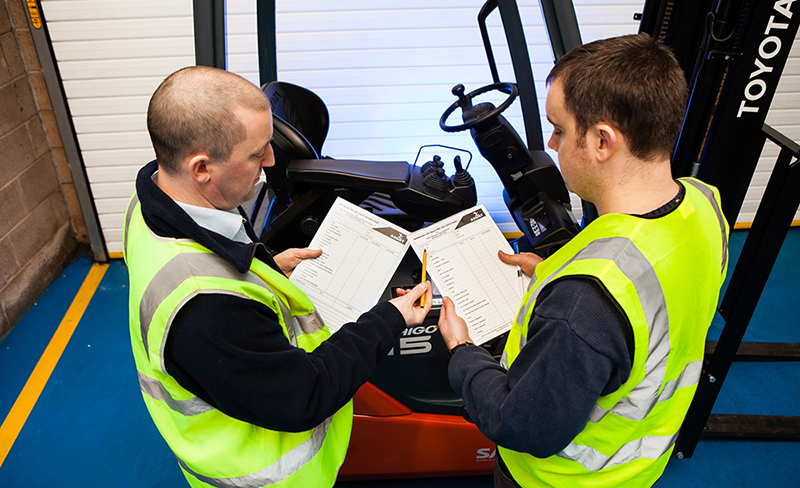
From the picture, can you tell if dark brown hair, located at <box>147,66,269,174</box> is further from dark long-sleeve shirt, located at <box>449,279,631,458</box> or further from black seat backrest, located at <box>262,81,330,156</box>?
black seat backrest, located at <box>262,81,330,156</box>

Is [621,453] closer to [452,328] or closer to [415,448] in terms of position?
[452,328]

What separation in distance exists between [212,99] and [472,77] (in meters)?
3.57

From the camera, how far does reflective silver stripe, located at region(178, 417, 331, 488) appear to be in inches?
61.7

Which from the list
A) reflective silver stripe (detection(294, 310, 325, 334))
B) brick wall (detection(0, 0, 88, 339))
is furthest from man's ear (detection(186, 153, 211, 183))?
brick wall (detection(0, 0, 88, 339))

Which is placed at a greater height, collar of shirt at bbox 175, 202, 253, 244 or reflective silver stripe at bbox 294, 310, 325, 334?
collar of shirt at bbox 175, 202, 253, 244

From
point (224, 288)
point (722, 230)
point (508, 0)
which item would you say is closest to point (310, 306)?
point (224, 288)

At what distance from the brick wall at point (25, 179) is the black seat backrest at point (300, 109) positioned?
8.31 ft

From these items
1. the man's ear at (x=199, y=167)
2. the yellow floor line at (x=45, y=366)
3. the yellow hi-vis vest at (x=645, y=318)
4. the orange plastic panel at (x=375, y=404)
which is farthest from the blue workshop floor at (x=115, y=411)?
the man's ear at (x=199, y=167)

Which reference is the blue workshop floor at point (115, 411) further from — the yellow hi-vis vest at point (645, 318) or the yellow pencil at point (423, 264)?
the yellow hi-vis vest at point (645, 318)

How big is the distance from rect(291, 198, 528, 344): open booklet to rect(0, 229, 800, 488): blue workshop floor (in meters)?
1.33

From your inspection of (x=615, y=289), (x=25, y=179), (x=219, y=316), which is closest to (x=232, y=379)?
(x=219, y=316)

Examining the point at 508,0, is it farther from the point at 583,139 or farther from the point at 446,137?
the point at 446,137

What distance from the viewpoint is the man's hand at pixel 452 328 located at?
1.80 m

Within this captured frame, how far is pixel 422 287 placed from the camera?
6.47 feet
